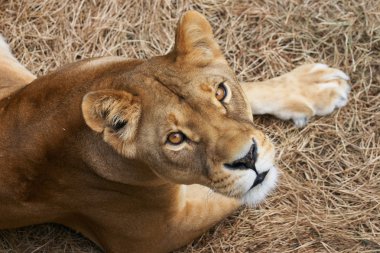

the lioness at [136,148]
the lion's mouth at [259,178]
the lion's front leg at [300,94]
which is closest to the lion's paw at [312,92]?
the lion's front leg at [300,94]

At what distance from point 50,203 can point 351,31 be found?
7.96ft

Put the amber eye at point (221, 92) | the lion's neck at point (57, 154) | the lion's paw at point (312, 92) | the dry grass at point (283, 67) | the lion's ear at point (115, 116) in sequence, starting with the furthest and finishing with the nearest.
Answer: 1. the lion's paw at point (312, 92)
2. the dry grass at point (283, 67)
3. the lion's neck at point (57, 154)
4. the amber eye at point (221, 92)
5. the lion's ear at point (115, 116)

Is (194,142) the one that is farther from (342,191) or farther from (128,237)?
(342,191)

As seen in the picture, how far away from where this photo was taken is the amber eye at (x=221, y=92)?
2.99 m

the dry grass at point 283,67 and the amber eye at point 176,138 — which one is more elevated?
the amber eye at point 176,138

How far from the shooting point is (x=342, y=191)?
167 inches

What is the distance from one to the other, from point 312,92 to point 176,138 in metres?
1.66

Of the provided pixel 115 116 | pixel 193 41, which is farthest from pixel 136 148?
pixel 193 41

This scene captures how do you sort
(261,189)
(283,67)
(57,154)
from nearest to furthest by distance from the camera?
(261,189) → (57,154) → (283,67)

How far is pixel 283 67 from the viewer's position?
4590 mm

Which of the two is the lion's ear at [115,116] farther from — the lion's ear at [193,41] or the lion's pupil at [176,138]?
the lion's ear at [193,41]

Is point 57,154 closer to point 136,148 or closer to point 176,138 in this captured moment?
point 136,148

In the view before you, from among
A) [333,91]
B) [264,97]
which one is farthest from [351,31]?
[264,97]

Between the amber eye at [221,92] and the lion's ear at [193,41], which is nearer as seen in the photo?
the amber eye at [221,92]
